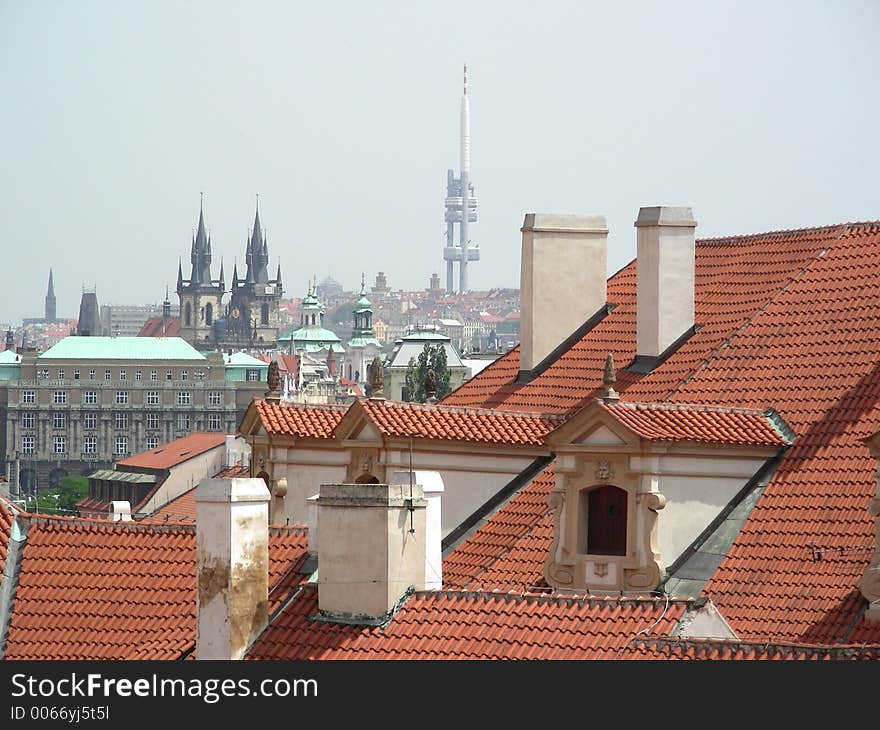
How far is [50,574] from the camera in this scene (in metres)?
26.6

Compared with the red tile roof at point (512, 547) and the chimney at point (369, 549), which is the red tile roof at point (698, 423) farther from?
the chimney at point (369, 549)

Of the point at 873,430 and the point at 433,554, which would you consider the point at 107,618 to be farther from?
the point at 873,430

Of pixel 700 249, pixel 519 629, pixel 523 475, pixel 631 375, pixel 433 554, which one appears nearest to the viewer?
pixel 519 629

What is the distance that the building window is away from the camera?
28.3 metres

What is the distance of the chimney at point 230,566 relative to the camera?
23781mm

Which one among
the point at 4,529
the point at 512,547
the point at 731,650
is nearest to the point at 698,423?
the point at 512,547

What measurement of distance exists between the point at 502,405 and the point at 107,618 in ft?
33.9

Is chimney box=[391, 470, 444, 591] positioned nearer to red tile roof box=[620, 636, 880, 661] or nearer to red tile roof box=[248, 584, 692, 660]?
red tile roof box=[248, 584, 692, 660]

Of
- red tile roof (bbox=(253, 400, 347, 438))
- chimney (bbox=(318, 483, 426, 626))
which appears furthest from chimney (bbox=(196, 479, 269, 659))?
red tile roof (bbox=(253, 400, 347, 438))

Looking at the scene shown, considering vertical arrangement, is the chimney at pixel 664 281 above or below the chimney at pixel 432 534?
above

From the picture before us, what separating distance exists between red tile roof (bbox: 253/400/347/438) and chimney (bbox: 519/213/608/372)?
4.21m

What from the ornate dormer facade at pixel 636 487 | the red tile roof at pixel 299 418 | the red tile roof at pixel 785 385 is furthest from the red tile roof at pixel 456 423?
the ornate dormer facade at pixel 636 487

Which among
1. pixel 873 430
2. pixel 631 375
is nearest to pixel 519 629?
pixel 873 430

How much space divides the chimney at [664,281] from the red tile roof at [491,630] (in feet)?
36.1
